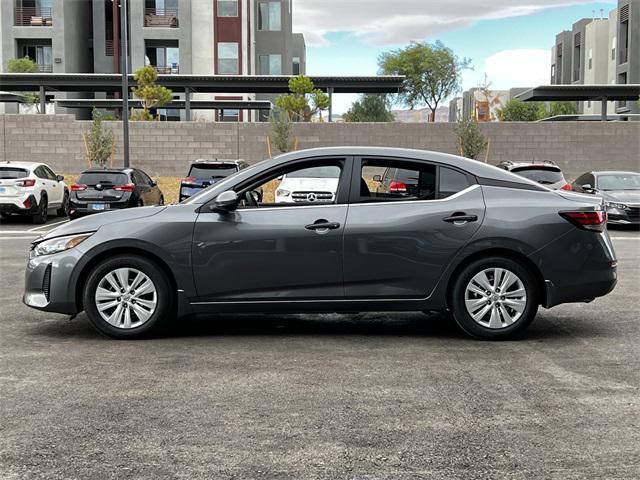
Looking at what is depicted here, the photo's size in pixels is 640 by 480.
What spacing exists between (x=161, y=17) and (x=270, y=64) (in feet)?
39.7

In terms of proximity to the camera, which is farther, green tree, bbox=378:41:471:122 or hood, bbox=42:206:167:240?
green tree, bbox=378:41:471:122

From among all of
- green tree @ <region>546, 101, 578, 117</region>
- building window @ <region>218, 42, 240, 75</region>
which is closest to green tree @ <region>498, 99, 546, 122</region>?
green tree @ <region>546, 101, 578, 117</region>

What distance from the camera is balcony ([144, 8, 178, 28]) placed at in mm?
55031

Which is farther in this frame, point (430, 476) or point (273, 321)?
point (273, 321)

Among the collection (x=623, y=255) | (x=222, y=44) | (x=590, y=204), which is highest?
(x=222, y=44)

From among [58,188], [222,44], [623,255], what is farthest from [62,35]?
[623,255]

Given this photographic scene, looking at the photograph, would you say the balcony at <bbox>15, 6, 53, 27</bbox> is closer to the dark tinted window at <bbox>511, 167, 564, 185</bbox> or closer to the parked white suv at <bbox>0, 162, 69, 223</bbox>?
the parked white suv at <bbox>0, 162, 69, 223</bbox>

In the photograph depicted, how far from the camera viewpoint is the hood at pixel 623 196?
67.7 feet

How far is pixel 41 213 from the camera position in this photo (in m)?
22.5

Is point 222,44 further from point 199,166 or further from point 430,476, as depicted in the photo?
point 430,476

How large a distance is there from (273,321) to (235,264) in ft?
4.13

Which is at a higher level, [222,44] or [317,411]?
[222,44]

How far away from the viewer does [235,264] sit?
735 cm

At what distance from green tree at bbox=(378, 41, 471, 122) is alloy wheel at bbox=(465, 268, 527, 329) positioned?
2730 inches
